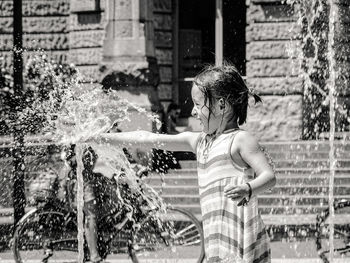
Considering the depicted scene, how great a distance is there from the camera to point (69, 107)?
289 inches

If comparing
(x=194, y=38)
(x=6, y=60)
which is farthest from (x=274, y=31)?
(x=6, y=60)

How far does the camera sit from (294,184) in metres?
13.5

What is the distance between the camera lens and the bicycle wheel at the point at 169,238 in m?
9.02

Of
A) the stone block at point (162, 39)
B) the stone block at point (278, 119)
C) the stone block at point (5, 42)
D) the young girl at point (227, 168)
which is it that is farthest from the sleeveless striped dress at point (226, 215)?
the stone block at point (5, 42)

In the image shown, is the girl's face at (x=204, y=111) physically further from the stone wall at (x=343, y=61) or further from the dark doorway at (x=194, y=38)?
the dark doorway at (x=194, y=38)

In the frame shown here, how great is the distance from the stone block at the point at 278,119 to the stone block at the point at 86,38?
3.13m

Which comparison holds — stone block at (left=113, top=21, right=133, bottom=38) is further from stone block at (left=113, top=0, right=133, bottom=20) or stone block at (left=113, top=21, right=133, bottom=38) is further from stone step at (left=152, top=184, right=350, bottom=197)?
stone step at (left=152, top=184, right=350, bottom=197)

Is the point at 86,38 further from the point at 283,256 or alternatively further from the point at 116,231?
the point at 116,231

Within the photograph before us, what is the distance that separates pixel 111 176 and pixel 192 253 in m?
1.20

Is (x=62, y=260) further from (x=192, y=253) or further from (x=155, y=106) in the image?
(x=155, y=106)

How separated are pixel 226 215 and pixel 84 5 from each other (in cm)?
1335

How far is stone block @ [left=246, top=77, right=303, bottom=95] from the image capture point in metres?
16.5

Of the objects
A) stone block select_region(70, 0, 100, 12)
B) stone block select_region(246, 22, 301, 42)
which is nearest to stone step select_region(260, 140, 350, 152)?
stone block select_region(246, 22, 301, 42)

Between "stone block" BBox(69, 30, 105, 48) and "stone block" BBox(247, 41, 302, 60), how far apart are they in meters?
2.78
